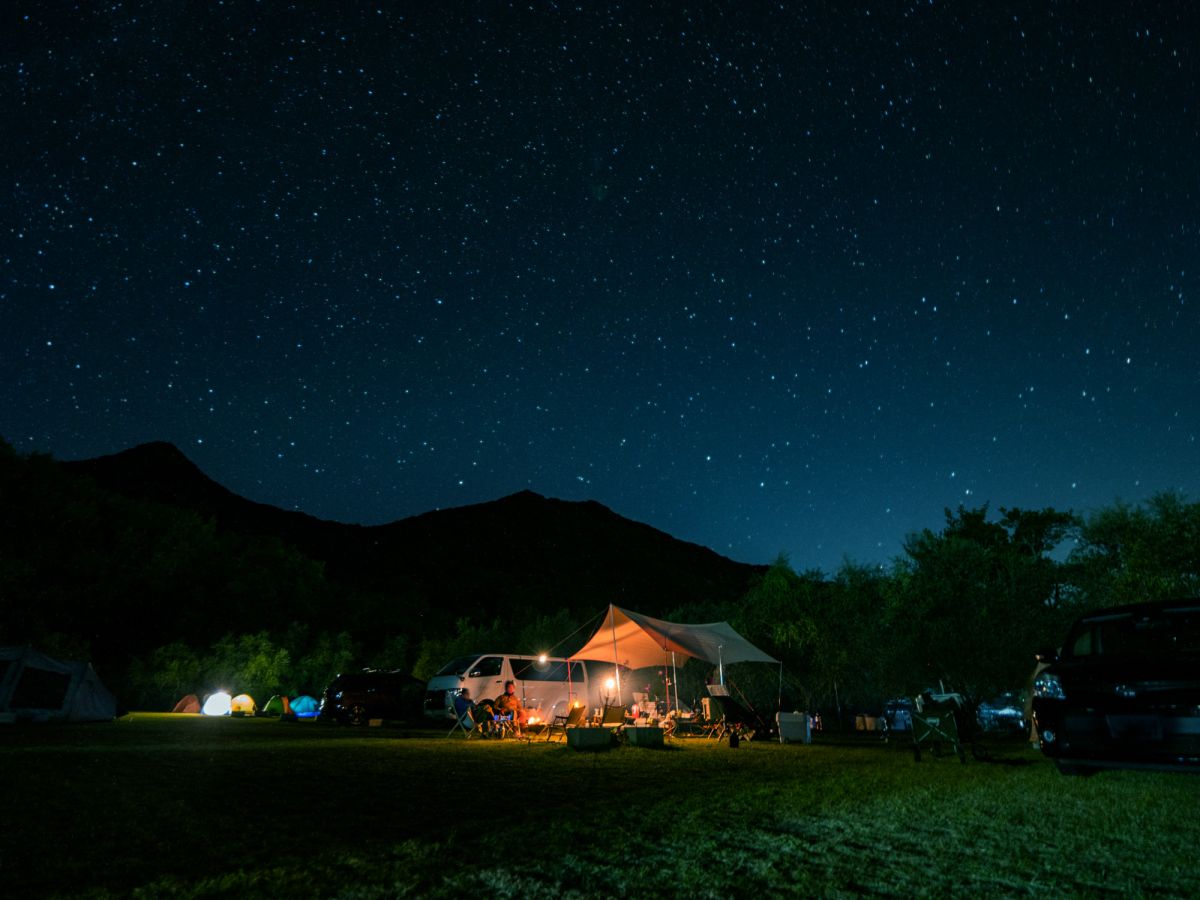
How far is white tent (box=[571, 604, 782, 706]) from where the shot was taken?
1517 cm

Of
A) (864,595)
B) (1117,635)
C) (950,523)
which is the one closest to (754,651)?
(864,595)

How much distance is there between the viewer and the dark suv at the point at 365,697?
58.6 feet

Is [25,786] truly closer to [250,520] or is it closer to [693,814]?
[693,814]

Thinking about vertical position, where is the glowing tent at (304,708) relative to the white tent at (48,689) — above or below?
below

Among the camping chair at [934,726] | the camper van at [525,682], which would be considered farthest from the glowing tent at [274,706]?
the camping chair at [934,726]

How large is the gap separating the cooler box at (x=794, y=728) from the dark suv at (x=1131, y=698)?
27.3 feet

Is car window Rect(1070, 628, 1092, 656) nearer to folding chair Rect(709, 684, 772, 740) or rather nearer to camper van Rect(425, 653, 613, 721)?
folding chair Rect(709, 684, 772, 740)

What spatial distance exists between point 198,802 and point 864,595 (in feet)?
66.3

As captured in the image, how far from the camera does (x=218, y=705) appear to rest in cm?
2258

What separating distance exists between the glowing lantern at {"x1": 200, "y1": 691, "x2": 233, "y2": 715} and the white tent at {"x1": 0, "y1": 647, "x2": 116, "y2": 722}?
18.8 ft

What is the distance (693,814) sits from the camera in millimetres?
4855

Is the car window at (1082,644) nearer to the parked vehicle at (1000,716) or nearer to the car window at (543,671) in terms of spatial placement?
the car window at (543,671)

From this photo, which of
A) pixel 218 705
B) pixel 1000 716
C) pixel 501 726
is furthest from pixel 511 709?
pixel 1000 716

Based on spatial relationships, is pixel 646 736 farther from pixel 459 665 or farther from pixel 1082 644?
pixel 1082 644
